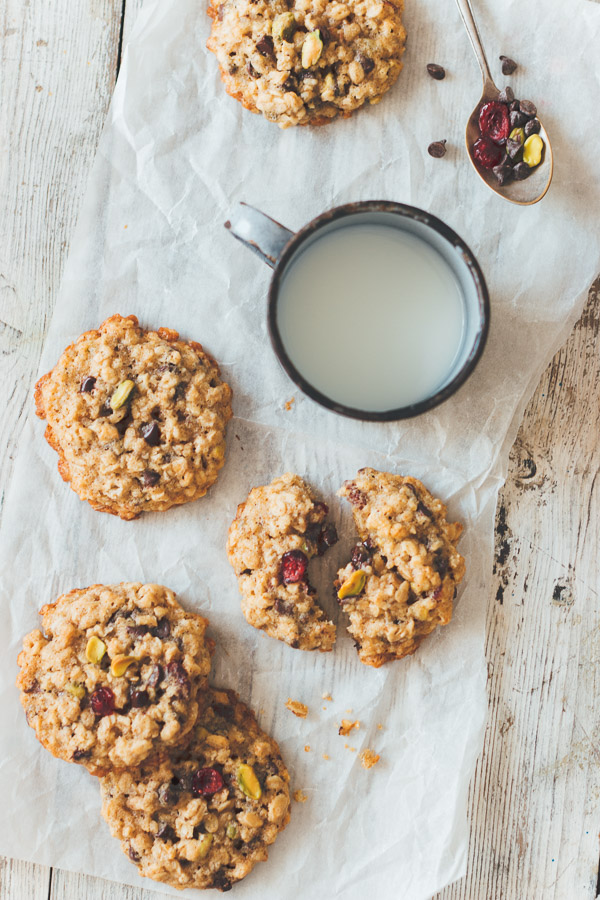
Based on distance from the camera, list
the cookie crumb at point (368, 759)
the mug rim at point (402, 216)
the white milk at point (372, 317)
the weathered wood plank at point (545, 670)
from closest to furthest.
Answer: the mug rim at point (402, 216), the white milk at point (372, 317), the cookie crumb at point (368, 759), the weathered wood plank at point (545, 670)

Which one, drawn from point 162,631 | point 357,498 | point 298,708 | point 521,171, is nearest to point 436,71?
point 521,171

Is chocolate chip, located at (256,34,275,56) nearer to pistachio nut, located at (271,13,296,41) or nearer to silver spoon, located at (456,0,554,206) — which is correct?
pistachio nut, located at (271,13,296,41)

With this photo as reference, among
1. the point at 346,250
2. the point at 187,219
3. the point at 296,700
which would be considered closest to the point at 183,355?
the point at 187,219

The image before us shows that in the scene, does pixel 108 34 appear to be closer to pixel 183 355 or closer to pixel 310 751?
pixel 183 355

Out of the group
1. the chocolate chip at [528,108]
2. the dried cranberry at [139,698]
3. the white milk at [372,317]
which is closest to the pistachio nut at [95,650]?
the dried cranberry at [139,698]

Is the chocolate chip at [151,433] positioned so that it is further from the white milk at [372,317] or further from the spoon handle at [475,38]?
the spoon handle at [475,38]

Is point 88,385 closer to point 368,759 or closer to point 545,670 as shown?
point 368,759
